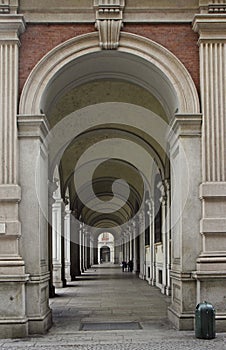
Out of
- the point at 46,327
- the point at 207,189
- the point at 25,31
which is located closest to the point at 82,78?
the point at 25,31

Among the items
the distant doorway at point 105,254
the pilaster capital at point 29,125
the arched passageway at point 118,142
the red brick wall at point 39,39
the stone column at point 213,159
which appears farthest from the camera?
the distant doorway at point 105,254

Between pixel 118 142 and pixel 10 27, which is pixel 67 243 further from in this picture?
pixel 10 27

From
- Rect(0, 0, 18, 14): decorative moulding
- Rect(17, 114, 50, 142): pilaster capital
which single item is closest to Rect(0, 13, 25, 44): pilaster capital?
Rect(0, 0, 18, 14): decorative moulding

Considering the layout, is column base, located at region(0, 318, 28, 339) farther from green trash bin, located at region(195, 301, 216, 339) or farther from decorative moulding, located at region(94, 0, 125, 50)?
decorative moulding, located at region(94, 0, 125, 50)

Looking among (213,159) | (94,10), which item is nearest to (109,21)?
(94,10)

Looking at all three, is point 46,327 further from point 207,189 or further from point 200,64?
point 200,64

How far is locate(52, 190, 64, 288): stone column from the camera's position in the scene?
26797 millimetres

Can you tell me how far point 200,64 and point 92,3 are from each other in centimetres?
277

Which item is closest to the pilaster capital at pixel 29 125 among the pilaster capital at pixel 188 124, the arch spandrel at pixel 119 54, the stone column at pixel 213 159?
the arch spandrel at pixel 119 54

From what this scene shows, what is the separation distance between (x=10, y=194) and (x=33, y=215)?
2.26ft

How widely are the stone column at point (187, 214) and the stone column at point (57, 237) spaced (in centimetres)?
1358

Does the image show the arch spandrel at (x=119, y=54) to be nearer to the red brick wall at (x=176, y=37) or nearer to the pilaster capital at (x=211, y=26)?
the red brick wall at (x=176, y=37)

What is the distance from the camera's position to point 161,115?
68.1 feet

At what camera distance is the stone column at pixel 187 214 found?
1311 centimetres
